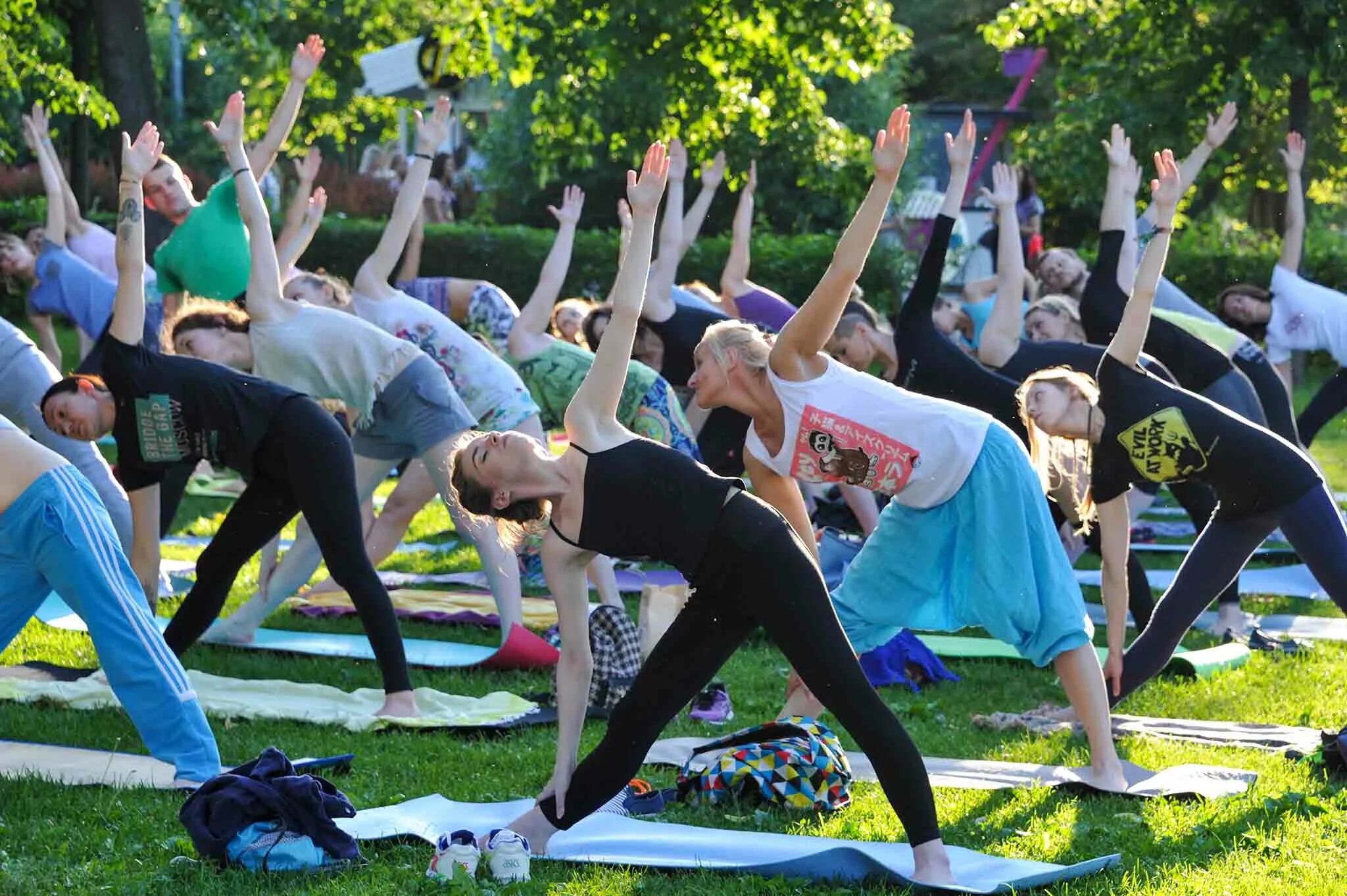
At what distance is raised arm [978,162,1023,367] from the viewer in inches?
279

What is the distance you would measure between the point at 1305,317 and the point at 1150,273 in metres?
5.08

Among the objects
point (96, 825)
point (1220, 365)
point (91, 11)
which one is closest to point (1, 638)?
point (96, 825)

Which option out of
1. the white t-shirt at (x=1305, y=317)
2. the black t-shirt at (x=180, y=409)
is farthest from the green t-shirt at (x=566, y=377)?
the white t-shirt at (x=1305, y=317)

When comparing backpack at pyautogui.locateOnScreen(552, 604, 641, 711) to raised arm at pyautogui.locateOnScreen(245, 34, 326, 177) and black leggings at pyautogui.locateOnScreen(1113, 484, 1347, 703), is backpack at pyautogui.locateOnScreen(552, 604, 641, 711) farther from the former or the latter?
raised arm at pyautogui.locateOnScreen(245, 34, 326, 177)

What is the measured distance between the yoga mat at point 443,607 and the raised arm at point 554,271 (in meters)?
1.39

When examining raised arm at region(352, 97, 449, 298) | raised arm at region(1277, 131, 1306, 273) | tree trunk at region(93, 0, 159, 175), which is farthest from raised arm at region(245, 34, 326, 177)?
tree trunk at region(93, 0, 159, 175)

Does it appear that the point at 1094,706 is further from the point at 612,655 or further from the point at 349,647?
the point at 349,647

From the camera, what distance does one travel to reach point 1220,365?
7629mm

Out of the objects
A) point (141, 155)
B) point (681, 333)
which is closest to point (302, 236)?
point (681, 333)

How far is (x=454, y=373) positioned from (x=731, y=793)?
3.07 metres

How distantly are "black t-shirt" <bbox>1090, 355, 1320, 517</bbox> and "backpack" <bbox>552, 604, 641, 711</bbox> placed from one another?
1.94 meters

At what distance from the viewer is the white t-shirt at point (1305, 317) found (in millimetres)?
9711

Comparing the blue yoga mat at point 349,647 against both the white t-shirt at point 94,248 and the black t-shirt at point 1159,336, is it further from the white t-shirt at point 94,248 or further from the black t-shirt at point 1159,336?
the white t-shirt at point 94,248

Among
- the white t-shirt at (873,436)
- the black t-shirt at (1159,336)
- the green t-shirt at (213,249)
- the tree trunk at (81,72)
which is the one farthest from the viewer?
the tree trunk at (81,72)
